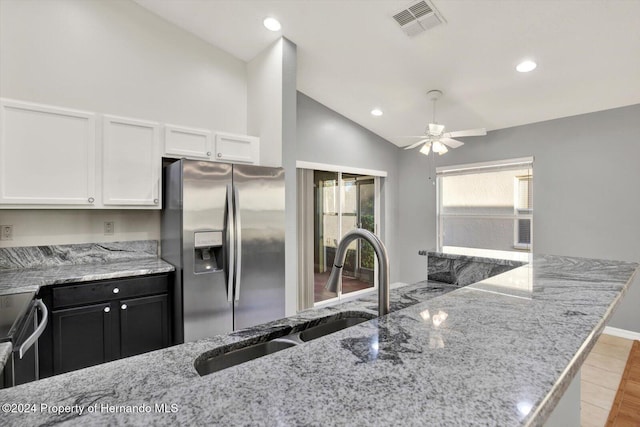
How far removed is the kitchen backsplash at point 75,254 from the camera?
2527mm

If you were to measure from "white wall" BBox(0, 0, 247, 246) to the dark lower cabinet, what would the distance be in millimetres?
790

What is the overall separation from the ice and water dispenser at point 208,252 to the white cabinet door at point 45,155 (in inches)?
36.8

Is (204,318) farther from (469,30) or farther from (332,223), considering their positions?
(469,30)

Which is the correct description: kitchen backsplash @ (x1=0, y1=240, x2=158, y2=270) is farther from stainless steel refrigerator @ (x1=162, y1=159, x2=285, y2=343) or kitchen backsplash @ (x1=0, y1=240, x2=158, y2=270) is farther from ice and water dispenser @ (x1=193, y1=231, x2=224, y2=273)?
ice and water dispenser @ (x1=193, y1=231, x2=224, y2=273)

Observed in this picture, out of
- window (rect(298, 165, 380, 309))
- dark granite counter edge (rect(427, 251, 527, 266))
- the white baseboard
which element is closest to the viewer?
dark granite counter edge (rect(427, 251, 527, 266))

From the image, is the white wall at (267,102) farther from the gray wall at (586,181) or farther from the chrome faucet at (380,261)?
the gray wall at (586,181)

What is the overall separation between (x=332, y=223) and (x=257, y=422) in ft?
14.4

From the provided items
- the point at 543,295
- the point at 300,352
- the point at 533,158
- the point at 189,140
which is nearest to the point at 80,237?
the point at 189,140

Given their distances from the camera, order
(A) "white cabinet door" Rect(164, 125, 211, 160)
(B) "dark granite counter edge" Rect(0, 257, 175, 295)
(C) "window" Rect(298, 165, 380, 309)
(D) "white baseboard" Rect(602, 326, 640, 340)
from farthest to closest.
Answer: (C) "window" Rect(298, 165, 380, 309)
(D) "white baseboard" Rect(602, 326, 640, 340)
(A) "white cabinet door" Rect(164, 125, 211, 160)
(B) "dark granite counter edge" Rect(0, 257, 175, 295)

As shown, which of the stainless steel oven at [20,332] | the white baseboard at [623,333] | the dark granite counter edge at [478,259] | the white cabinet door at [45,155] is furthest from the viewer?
the white baseboard at [623,333]

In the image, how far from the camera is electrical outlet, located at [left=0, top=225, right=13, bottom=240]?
8.21 feet

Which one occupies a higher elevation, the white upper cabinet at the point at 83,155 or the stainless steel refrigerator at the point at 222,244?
the white upper cabinet at the point at 83,155

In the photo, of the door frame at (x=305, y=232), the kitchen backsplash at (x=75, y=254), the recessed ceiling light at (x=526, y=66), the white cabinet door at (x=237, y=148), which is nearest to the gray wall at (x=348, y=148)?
the door frame at (x=305, y=232)

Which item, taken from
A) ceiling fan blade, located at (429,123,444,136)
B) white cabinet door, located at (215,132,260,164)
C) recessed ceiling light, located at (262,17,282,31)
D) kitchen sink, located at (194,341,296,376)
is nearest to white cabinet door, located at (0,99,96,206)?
white cabinet door, located at (215,132,260,164)
